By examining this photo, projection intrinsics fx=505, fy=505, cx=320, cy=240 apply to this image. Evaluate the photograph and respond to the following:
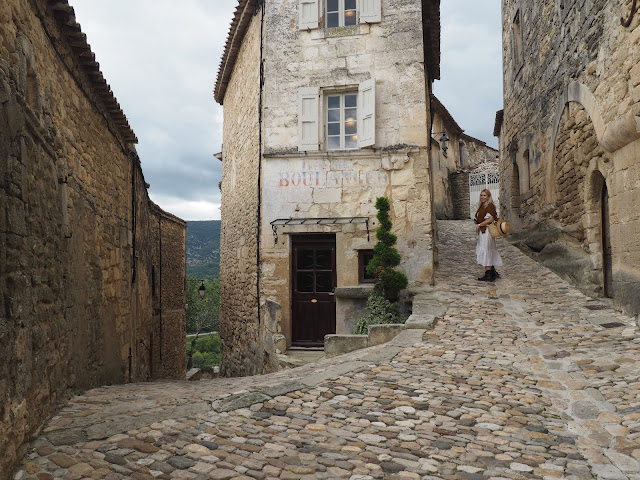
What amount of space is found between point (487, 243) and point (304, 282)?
11.4ft

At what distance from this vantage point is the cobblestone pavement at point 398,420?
303cm

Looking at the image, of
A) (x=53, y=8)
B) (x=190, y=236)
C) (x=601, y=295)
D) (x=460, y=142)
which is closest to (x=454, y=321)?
(x=601, y=295)

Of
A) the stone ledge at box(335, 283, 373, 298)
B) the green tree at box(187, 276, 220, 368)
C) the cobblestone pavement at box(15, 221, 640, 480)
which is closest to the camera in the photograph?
the cobblestone pavement at box(15, 221, 640, 480)

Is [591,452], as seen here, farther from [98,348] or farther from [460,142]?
[460,142]

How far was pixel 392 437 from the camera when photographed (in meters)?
3.53

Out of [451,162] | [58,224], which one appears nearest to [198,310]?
[451,162]

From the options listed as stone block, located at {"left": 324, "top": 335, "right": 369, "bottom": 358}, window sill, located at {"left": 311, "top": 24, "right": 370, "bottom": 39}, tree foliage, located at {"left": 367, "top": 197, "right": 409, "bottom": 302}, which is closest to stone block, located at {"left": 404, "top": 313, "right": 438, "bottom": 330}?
stone block, located at {"left": 324, "top": 335, "right": 369, "bottom": 358}

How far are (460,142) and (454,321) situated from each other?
2137 centimetres

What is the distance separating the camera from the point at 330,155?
932 centimetres

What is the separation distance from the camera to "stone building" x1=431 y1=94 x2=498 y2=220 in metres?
20.8

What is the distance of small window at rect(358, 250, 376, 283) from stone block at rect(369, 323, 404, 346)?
245 cm

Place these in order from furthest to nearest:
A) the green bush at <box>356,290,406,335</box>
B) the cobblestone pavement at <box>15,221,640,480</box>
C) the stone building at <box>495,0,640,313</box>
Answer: the green bush at <box>356,290,406,335</box> → the stone building at <box>495,0,640,313</box> → the cobblestone pavement at <box>15,221,640,480</box>

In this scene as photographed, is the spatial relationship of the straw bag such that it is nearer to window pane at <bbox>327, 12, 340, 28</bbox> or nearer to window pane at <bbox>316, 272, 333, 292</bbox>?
window pane at <bbox>316, 272, 333, 292</bbox>

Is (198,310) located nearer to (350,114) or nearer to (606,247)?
(350,114)
